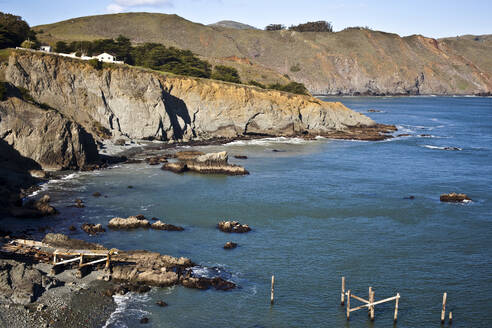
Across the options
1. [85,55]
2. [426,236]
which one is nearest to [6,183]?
[426,236]

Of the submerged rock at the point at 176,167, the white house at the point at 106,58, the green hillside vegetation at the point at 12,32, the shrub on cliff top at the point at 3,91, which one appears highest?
the green hillside vegetation at the point at 12,32

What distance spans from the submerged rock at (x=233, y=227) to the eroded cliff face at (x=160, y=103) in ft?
141

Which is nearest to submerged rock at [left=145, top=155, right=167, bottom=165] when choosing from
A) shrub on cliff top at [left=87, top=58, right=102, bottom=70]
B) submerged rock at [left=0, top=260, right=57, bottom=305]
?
shrub on cliff top at [left=87, top=58, right=102, bottom=70]

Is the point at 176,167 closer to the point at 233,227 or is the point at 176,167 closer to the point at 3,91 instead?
the point at 233,227

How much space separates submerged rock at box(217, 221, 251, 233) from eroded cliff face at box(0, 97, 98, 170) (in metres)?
27.0

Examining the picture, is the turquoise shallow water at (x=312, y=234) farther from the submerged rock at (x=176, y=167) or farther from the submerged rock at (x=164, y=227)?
the submerged rock at (x=176, y=167)

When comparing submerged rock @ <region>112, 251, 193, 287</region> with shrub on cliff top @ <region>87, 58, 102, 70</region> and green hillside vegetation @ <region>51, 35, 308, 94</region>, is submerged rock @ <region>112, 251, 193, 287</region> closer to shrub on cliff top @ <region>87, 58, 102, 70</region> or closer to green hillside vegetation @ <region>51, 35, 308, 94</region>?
shrub on cliff top @ <region>87, 58, 102, 70</region>

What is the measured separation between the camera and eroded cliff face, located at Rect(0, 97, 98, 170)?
57688 millimetres

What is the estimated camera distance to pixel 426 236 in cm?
4059

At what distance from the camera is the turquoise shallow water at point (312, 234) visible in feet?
93.0

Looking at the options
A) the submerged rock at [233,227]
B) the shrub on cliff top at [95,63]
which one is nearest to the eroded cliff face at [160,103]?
the shrub on cliff top at [95,63]

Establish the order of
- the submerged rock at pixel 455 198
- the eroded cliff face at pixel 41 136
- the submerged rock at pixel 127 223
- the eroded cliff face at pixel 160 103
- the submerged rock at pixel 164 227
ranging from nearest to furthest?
the submerged rock at pixel 127 223
the submerged rock at pixel 164 227
the submerged rock at pixel 455 198
the eroded cliff face at pixel 41 136
the eroded cliff face at pixel 160 103

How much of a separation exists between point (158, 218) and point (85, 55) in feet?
200

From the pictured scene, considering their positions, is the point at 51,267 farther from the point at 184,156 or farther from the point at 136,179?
the point at 184,156
